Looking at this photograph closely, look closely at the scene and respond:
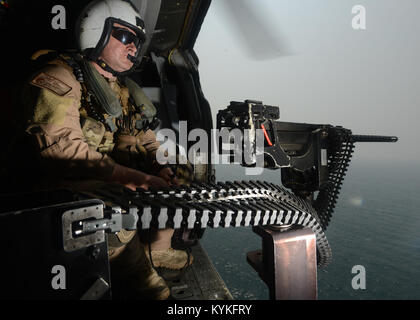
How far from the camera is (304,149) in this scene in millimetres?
2287

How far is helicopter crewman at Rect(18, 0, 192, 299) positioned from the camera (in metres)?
1.03

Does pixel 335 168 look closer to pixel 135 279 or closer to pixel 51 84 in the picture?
pixel 135 279

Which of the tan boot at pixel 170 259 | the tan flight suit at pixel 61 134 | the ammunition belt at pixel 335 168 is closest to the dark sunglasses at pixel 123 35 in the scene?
the tan flight suit at pixel 61 134

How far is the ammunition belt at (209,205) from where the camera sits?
0.80 metres

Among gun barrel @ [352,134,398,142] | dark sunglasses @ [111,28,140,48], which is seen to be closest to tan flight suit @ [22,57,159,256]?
dark sunglasses @ [111,28,140,48]

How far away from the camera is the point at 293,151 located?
2.22 metres

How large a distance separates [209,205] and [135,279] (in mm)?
908

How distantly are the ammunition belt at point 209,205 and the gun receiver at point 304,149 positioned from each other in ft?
2.50

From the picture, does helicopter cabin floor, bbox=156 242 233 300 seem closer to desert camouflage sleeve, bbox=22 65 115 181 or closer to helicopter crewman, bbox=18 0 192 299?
helicopter crewman, bbox=18 0 192 299

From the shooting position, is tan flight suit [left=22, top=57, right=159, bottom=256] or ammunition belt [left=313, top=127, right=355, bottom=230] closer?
tan flight suit [left=22, top=57, right=159, bottom=256]

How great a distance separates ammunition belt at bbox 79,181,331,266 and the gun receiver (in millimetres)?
764

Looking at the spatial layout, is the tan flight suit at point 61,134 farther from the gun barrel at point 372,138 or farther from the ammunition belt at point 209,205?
the gun barrel at point 372,138
